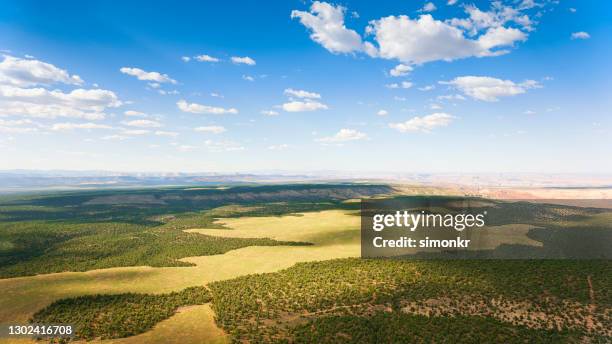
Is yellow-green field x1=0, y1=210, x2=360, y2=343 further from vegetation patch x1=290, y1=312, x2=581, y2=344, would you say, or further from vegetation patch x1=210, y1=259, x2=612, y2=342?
vegetation patch x1=290, y1=312, x2=581, y2=344

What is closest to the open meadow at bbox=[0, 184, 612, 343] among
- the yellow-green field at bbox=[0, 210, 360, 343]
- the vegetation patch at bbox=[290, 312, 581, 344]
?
the vegetation patch at bbox=[290, 312, 581, 344]

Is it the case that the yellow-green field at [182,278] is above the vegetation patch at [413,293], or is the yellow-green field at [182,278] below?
below

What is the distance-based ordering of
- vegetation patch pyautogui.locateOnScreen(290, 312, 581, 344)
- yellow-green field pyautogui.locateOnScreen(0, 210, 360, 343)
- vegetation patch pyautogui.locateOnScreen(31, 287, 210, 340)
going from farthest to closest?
yellow-green field pyautogui.locateOnScreen(0, 210, 360, 343) < vegetation patch pyautogui.locateOnScreen(31, 287, 210, 340) < vegetation patch pyautogui.locateOnScreen(290, 312, 581, 344)

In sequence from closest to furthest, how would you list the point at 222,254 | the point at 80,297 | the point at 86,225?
the point at 80,297 < the point at 222,254 < the point at 86,225

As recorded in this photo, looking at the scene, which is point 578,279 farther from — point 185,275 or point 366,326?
point 185,275

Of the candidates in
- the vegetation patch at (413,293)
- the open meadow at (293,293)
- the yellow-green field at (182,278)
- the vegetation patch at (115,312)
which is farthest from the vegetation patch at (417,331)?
the vegetation patch at (115,312)

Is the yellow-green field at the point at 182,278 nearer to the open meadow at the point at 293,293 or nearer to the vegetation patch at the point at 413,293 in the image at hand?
the open meadow at the point at 293,293

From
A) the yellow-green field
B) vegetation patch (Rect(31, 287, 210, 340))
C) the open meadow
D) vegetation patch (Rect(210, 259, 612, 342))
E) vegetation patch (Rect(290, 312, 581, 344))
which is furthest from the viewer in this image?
the yellow-green field

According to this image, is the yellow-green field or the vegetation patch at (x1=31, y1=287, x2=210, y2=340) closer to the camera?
the vegetation patch at (x1=31, y1=287, x2=210, y2=340)

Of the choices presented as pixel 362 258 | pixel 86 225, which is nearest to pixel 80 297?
pixel 362 258
